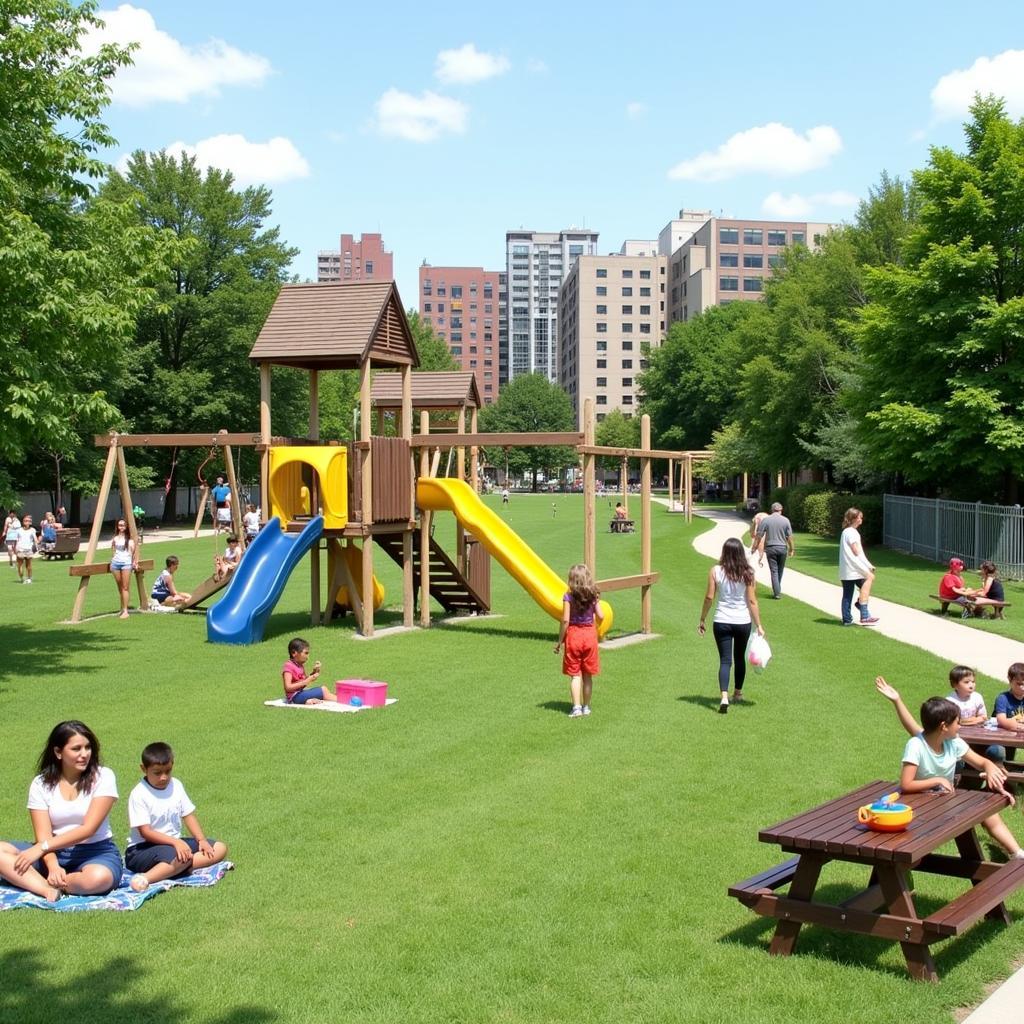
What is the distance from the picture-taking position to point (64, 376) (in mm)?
15750

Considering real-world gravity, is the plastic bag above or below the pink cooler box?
above

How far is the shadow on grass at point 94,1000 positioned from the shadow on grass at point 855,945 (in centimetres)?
264

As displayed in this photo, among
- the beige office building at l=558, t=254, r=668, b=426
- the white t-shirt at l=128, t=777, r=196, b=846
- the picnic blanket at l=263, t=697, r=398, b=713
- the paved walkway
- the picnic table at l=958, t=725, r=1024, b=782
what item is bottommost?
the picnic blanket at l=263, t=697, r=398, b=713

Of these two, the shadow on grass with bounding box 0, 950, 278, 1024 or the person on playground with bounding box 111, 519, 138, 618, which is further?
the person on playground with bounding box 111, 519, 138, 618

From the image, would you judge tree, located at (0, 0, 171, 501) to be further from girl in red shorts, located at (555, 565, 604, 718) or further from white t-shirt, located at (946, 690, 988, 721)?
white t-shirt, located at (946, 690, 988, 721)

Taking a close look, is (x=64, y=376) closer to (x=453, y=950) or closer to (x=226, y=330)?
(x=453, y=950)

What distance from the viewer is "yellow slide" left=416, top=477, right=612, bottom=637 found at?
727 inches

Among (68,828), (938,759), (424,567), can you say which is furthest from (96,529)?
(938,759)

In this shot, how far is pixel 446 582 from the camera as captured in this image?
888 inches

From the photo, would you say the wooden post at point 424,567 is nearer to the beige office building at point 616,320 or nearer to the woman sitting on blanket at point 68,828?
the woman sitting on blanket at point 68,828

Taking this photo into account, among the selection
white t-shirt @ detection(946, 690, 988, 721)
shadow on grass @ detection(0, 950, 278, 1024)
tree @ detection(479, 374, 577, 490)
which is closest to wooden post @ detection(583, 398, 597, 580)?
white t-shirt @ detection(946, 690, 988, 721)

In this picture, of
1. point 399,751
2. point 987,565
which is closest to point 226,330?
point 987,565

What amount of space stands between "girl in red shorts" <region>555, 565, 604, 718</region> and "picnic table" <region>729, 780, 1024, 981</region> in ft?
18.6

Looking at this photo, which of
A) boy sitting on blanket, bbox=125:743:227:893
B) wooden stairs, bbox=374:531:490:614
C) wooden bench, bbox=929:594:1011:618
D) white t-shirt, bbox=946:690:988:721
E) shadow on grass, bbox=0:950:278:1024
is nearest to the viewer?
shadow on grass, bbox=0:950:278:1024
